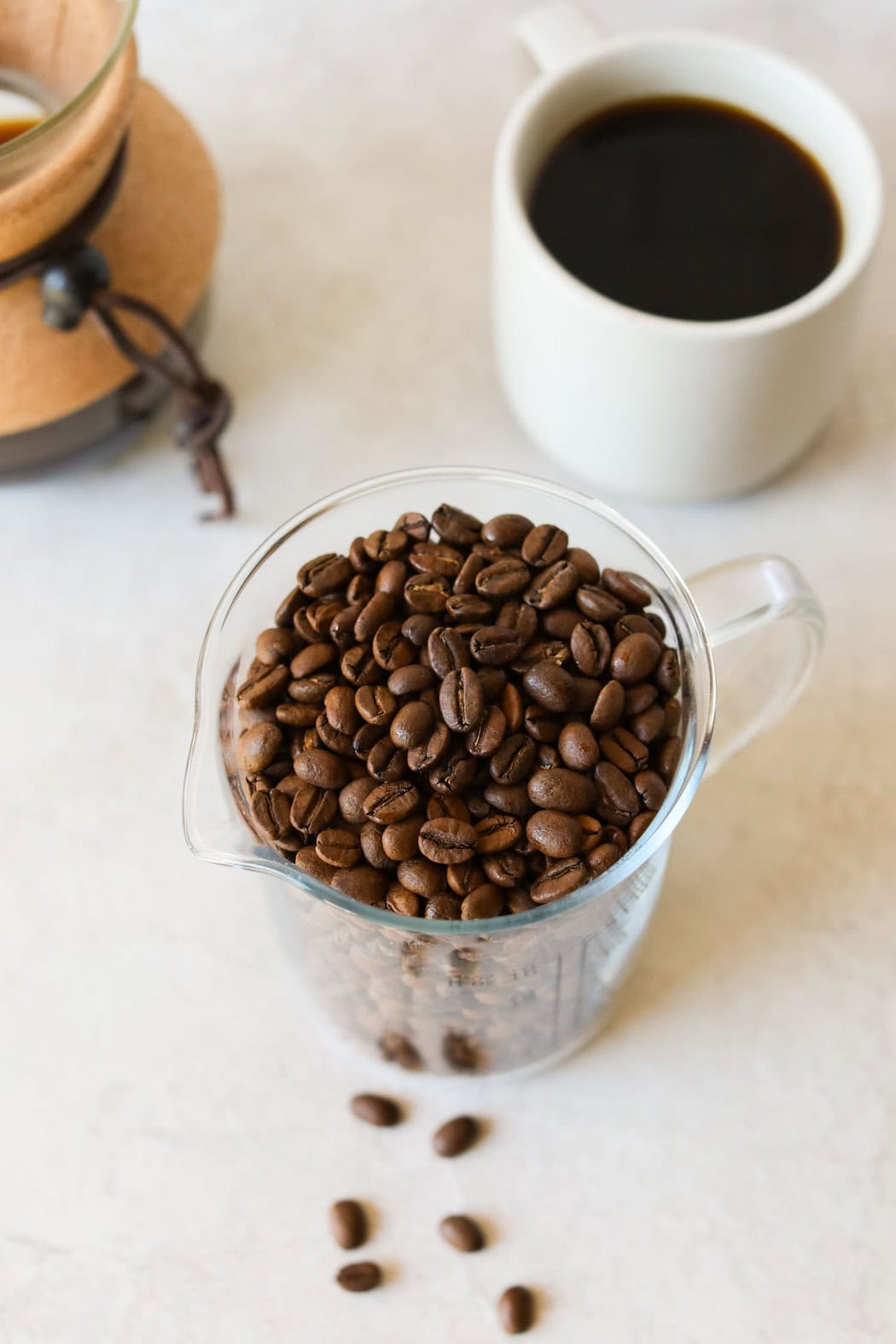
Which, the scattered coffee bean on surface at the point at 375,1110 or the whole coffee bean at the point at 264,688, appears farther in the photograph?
the scattered coffee bean on surface at the point at 375,1110

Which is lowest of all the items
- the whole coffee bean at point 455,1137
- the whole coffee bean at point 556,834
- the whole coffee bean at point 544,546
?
the whole coffee bean at point 455,1137

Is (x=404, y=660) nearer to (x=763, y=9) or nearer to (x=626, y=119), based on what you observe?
(x=626, y=119)

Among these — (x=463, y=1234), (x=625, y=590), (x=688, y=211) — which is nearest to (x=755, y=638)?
(x=625, y=590)

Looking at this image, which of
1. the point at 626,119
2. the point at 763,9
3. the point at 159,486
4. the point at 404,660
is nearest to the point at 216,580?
the point at 159,486

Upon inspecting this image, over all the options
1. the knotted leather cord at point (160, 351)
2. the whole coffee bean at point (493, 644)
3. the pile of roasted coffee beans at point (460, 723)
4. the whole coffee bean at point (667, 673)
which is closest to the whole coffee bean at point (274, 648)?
the pile of roasted coffee beans at point (460, 723)

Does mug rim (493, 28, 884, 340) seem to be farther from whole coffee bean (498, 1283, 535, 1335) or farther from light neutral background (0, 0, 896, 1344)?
whole coffee bean (498, 1283, 535, 1335)

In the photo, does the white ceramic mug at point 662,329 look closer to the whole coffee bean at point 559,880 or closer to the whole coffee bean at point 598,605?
the whole coffee bean at point 598,605

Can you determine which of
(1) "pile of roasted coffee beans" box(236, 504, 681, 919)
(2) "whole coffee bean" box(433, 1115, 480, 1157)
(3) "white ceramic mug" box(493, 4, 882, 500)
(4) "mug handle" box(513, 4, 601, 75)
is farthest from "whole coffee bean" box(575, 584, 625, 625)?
Answer: (4) "mug handle" box(513, 4, 601, 75)
